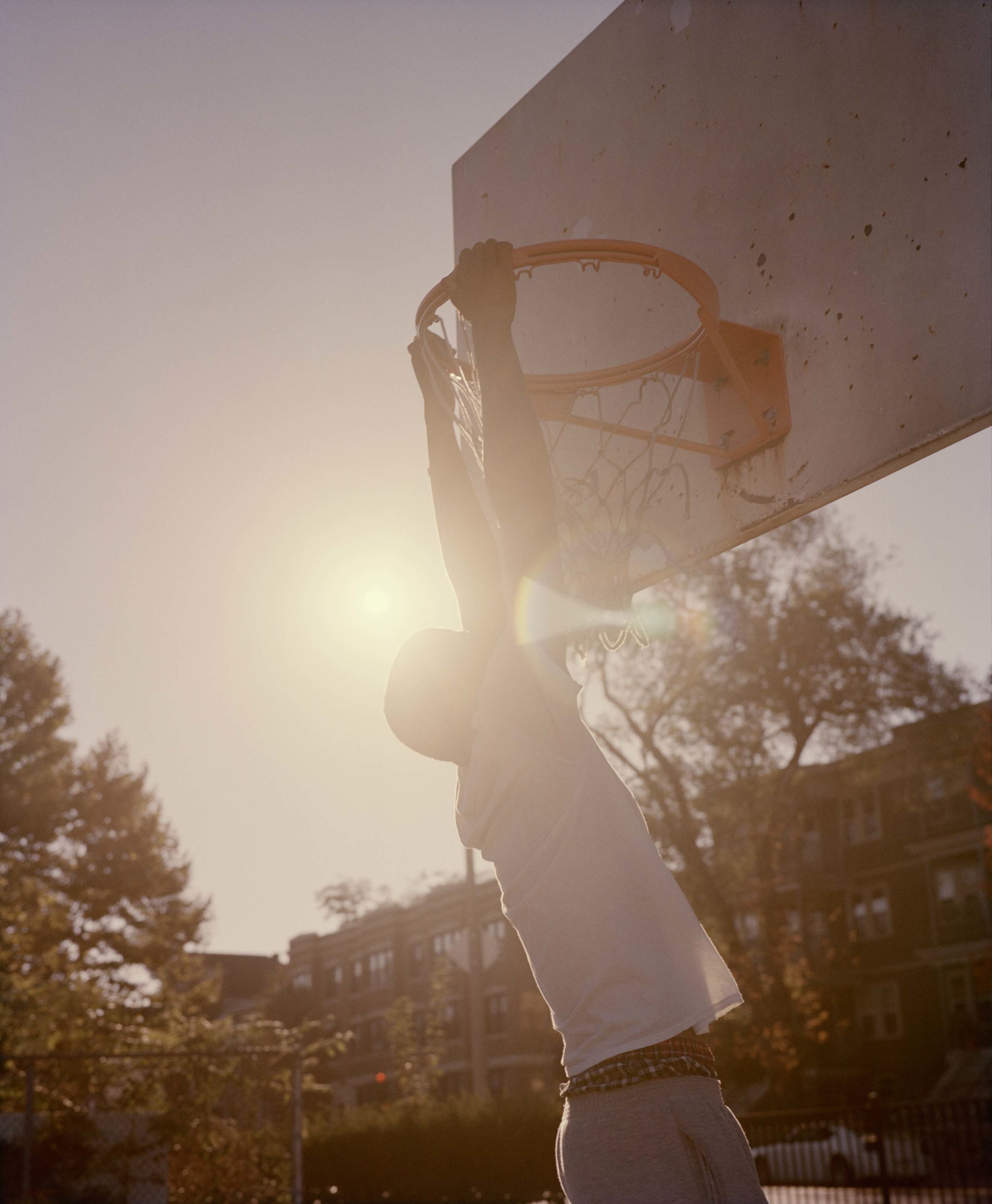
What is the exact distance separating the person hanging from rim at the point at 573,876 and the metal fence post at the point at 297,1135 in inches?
371

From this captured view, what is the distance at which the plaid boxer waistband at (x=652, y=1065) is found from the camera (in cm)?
185

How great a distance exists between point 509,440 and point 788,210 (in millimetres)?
1786

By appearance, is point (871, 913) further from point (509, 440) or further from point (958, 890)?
point (509, 440)

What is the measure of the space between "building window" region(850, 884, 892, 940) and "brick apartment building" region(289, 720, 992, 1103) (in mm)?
39

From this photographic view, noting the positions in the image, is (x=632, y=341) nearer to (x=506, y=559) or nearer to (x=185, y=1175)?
(x=506, y=559)

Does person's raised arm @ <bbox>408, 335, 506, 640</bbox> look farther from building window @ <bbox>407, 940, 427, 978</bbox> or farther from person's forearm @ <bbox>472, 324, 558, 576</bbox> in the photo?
building window @ <bbox>407, 940, 427, 978</bbox>

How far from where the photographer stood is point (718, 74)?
3762mm

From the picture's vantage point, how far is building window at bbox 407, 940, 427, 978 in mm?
38906

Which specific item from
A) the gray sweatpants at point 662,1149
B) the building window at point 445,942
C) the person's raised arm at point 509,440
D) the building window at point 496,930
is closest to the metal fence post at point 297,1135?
the gray sweatpants at point 662,1149

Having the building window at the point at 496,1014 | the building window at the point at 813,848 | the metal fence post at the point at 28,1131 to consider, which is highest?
the building window at the point at 813,848

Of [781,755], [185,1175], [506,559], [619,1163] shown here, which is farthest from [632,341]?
[781,755]

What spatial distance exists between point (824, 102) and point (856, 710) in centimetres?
1695

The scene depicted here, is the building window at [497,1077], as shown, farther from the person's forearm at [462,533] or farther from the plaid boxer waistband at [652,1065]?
the plaid boxer waistband at [652,1065]

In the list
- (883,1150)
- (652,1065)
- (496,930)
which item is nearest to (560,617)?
(652,1065)
